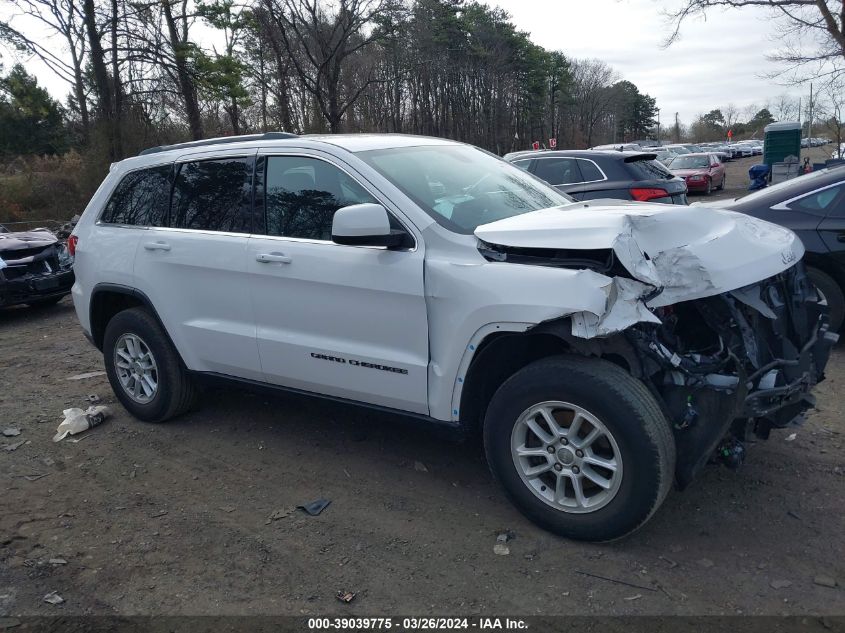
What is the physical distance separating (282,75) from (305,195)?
22256 mm

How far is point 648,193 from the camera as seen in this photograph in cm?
935

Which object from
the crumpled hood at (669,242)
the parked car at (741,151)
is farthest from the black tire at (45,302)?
the parked car at (741,151)

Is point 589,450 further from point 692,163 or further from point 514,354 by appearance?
point 692,163

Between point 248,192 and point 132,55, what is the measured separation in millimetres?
19350

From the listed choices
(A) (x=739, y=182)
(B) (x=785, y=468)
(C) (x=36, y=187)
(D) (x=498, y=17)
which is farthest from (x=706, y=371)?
(D) (x=498, y=17)

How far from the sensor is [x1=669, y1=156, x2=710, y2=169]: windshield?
26812 mm

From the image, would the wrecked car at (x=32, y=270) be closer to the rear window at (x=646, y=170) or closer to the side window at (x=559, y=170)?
the side window at (x=559, y=170)

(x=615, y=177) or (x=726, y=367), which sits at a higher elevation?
(x=615, y=177)

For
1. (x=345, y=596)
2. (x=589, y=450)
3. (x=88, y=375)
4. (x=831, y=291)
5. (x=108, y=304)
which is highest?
(x=108, y=304)

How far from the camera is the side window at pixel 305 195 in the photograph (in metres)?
3.96

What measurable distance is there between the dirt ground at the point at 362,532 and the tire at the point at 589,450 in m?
0.19

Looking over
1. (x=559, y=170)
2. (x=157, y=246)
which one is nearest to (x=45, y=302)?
(x=157, y=246)

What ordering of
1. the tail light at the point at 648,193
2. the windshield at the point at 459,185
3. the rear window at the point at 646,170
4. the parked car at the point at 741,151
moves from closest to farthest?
the windshield at the point at 459,185 → the tail light at the point at 648,193 → the rear window at the point at 646,170 → the parked car at the point at 741,151

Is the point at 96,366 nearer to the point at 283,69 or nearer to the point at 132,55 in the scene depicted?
the point at 132,55
